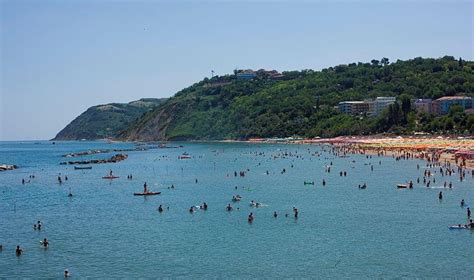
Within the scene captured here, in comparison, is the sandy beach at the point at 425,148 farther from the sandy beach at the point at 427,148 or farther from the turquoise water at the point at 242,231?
the turquoise water at the point at 242,231

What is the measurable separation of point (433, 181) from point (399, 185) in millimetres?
5472

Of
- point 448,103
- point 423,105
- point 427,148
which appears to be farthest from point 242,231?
point 423,105

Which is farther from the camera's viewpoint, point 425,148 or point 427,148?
point 425,148

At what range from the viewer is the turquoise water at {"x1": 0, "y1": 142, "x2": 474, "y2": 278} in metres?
35.5

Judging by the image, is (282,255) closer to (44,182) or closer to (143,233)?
(143,233)

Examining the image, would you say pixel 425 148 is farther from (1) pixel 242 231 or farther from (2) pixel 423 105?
(1) pixel 242 231

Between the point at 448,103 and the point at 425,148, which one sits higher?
the point at 448,103

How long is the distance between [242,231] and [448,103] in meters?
151

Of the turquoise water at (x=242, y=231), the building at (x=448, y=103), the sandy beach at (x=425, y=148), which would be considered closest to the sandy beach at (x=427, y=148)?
the sandy beach at (x=425, y=148)

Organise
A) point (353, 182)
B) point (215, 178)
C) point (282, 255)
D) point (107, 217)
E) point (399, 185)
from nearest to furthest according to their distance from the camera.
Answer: point (282, 255) < point (107, 217) < point (399, 185) < point (353, 182) < point (215, 178)

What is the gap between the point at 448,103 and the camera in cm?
18262

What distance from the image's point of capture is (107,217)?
5350 cm

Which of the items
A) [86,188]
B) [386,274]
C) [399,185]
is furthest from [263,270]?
[86,188]

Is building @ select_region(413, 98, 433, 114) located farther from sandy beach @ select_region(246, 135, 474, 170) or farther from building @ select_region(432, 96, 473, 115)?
sandy beach @ select_region(246, 135, 474, 170)
